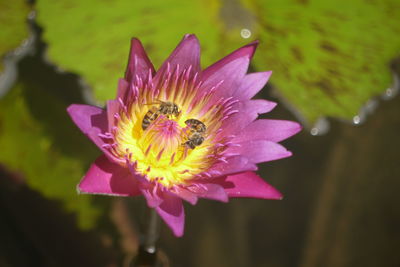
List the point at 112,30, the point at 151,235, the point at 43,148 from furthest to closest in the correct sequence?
the point at 112,30 → the point at 43,148 → the point at 151,235

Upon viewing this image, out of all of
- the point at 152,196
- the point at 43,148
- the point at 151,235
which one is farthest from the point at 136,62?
the point at 43,148

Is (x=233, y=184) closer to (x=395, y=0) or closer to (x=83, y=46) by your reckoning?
(x=83, y=46)

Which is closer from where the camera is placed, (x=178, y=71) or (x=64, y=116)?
(x=178, y=71)

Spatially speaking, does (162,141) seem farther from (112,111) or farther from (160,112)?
(112,111)

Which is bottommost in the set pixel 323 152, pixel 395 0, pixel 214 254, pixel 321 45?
pixel 214 254

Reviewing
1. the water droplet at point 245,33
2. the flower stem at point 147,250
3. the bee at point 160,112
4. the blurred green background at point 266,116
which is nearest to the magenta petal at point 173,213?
the bee at point 160,112

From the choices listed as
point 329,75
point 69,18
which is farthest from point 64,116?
point 329,75

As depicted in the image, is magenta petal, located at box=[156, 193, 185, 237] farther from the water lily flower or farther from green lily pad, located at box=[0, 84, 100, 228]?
green lily pad, located at box=[0, 84, 100, 228]
